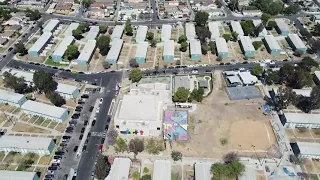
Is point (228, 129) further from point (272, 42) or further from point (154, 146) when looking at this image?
point (272, 42)

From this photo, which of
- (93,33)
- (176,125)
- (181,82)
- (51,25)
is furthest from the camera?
(51,25)

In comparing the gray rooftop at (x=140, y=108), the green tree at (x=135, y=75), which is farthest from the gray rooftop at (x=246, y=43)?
the gray rooftop at (x=140, y=108)

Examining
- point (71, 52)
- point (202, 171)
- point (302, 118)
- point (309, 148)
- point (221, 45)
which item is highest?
point (221, 45)

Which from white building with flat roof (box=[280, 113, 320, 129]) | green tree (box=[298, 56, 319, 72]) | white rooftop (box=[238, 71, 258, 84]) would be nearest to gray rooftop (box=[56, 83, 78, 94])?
white rooftop (box=[238, 71, 258, 84])

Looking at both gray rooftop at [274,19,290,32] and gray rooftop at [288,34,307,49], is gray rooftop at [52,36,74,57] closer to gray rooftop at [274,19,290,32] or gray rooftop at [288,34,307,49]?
gray rooftop at [274,19,290,32]

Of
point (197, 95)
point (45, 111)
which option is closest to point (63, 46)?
point (45, 111)

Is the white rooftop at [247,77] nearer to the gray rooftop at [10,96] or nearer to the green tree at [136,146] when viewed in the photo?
the green tree at [136,146]

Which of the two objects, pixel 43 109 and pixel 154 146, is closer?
pixel 154 146
